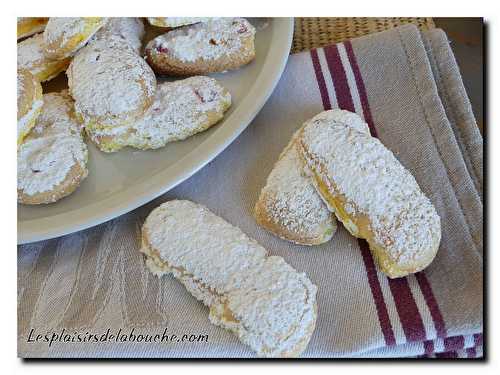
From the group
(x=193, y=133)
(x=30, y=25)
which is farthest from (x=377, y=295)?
(x=30, y=25)

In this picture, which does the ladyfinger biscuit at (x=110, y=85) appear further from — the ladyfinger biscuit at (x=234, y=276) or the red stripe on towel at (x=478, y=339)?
the red stripe on towel at (x=478, y=339)

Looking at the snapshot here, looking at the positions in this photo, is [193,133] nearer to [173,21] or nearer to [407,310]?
[173,21]

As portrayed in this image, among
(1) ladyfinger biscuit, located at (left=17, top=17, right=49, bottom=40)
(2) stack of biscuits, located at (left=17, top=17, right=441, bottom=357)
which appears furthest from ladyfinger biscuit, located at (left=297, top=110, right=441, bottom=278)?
(1) ladyfinger biscuit, located at (left=17, top=17, right=49, bottom=40)

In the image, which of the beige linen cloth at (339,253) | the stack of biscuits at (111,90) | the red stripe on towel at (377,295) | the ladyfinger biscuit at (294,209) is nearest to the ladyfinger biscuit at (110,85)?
the stack of biscuits at (111,90)
